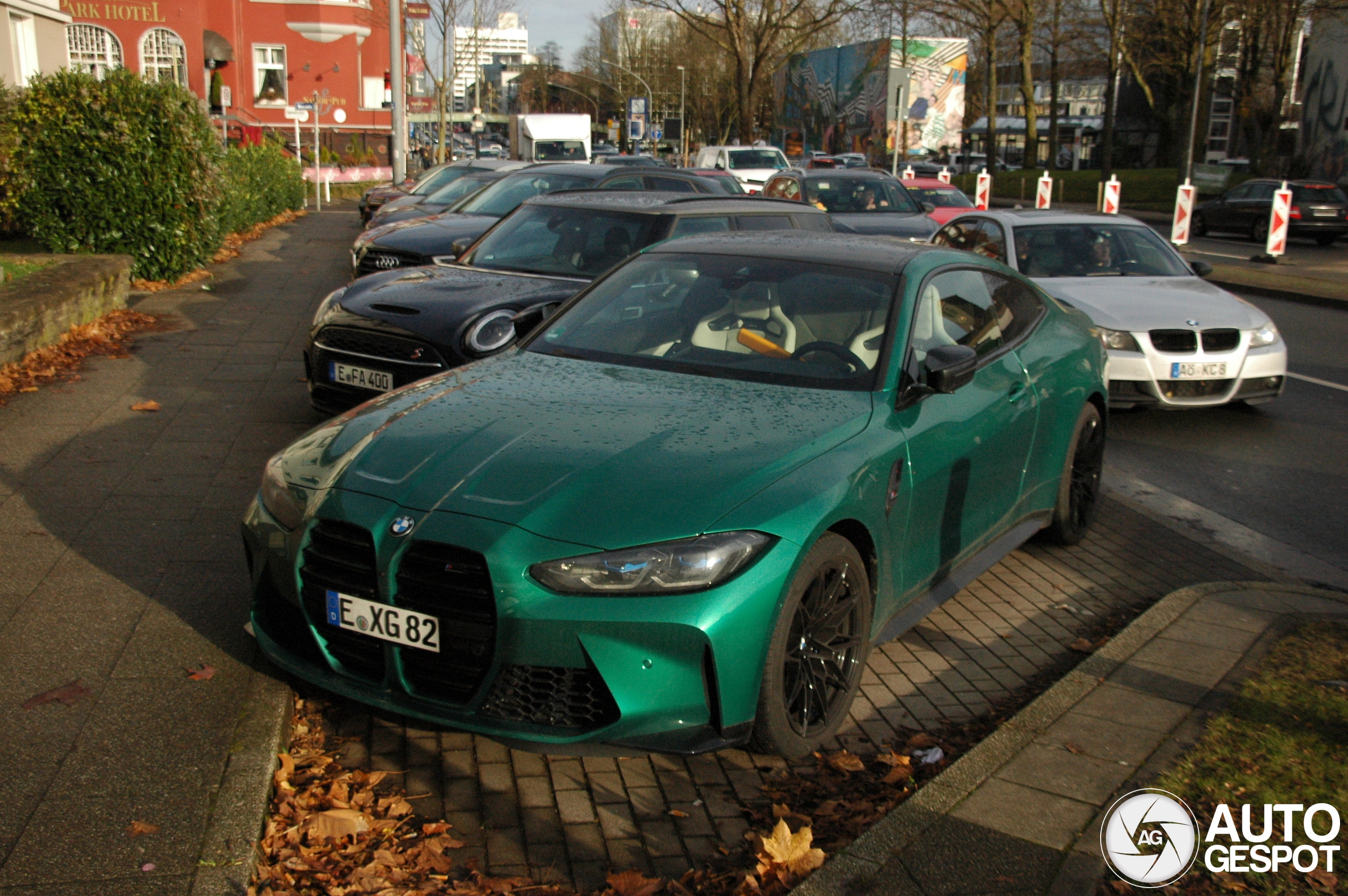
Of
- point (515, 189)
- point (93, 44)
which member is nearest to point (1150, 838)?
point (515, 189)

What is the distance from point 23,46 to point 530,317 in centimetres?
1862

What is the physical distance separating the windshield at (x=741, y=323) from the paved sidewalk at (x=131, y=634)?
176 centimetres

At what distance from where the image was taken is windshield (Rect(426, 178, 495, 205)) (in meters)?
17.0

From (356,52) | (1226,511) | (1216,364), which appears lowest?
(1226,511)

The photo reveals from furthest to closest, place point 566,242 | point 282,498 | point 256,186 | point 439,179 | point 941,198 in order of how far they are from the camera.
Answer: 1. point 941,198
2. point 256,186
3. point 439,179
4. point 566,242
5. point 282,498

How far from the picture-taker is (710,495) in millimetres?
3443

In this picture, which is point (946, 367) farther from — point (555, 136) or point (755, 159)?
point (555, 136)

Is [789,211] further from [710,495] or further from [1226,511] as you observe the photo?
[710,495]

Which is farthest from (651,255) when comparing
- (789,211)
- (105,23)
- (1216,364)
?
(105,23)

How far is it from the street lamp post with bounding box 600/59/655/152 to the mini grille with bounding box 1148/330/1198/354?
5502 centimetres

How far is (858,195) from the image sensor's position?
18375 mm

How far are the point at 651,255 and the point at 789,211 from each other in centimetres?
381

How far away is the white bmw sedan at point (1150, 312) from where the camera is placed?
8898 mm

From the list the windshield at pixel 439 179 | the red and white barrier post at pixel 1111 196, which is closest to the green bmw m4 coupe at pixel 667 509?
the windshield at pixel 439 179
